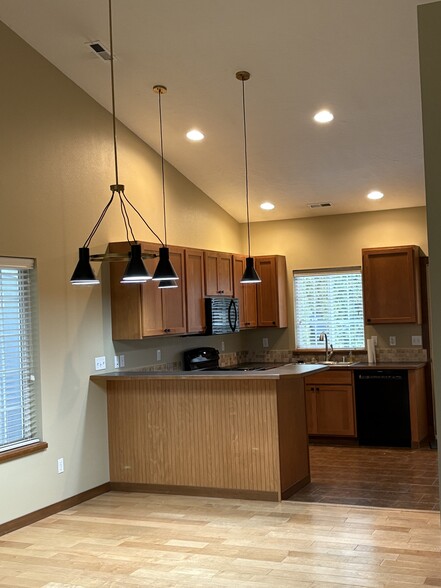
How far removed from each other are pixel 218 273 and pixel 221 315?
504 mm

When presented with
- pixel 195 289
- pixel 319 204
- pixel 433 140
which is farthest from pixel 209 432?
pixel 433 140

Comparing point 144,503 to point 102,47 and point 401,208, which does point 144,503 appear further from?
point 401,208

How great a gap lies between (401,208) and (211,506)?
14.3 feet

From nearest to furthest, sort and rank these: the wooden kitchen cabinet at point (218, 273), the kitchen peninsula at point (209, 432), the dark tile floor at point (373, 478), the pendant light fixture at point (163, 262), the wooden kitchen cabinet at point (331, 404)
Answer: the pendant light fixture at point (163, 262), the dark tile floor at point (373, 478), the kitchen peninsula at point (209, 432), the wooden kitchen cabinet at point (218, 273), the wooden kitchen cabinet at point (331, 404)

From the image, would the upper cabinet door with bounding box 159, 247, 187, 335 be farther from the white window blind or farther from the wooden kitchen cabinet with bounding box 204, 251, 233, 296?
the white window blind

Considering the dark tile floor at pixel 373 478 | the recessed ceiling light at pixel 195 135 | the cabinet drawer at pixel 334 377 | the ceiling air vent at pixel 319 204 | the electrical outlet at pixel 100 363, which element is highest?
the recessed ceiling light at pixel 195 135

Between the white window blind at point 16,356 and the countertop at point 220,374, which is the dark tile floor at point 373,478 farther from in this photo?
the white window blind at point 16,356

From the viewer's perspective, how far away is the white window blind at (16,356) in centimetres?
499

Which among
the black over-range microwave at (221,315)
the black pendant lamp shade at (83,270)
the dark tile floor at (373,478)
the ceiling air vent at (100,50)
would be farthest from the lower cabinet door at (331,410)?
the ceiling air vent at (100,50)

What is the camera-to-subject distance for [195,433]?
18.6 ft

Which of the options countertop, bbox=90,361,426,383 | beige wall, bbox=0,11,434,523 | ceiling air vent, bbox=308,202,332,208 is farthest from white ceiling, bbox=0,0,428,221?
countertop, bbox=90,361,426,383

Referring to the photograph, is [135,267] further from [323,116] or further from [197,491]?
[323,116]

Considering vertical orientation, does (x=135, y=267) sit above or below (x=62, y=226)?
below

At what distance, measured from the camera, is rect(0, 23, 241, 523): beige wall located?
504 cm
